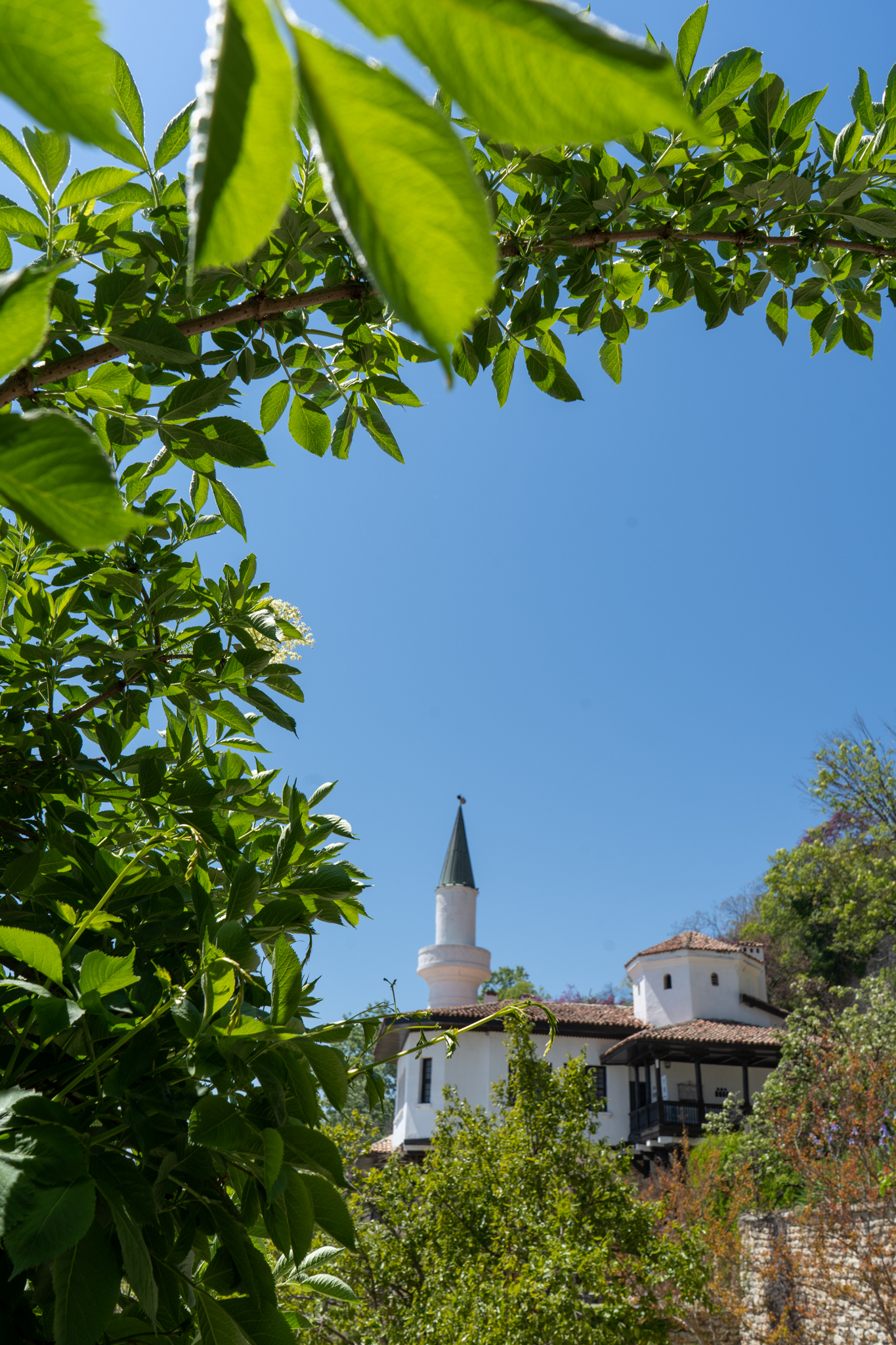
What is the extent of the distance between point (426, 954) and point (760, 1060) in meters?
9.72

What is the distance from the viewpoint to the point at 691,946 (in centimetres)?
2441

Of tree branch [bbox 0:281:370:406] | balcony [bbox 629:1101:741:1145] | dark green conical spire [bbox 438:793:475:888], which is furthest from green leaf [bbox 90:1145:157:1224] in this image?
dark green conical spire [bbox 438:793:475:888]

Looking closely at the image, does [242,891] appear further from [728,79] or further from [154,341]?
[728,79]

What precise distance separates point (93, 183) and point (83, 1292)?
1.02 meters

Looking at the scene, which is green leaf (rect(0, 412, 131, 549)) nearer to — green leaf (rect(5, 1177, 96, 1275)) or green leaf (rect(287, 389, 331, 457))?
green leaf (rect(5, 1177, 96, 1275))

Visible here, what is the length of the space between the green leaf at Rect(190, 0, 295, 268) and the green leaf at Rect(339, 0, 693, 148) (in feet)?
0.08

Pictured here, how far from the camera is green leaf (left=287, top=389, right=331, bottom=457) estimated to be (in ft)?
4.79

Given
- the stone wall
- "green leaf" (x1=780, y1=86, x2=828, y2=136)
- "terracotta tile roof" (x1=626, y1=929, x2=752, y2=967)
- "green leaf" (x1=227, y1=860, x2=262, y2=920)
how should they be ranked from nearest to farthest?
"green leaf" (x1=227, y1=860, x2=262, y2=920), "green leaf" (x1=780, y1=86, x2=828, y2=136), the stone wall, "terracotta tile roof" (x1=626, y1=929, x2=752, y2=967)

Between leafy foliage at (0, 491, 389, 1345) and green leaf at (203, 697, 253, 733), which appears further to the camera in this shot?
green leaf at (203, 697, 253, 733)

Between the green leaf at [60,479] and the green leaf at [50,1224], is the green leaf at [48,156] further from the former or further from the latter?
the green leaf at [50,1224]

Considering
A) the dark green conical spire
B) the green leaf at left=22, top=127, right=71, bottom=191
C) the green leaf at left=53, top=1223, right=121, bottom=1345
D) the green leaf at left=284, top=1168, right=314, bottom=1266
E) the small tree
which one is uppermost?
the dark green conical spire

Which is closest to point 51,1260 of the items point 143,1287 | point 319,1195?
point 143,1287

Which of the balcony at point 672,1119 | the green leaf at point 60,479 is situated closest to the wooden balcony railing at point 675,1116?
the balcony at point 672,1119

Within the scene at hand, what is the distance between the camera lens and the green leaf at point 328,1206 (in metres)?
0.82
